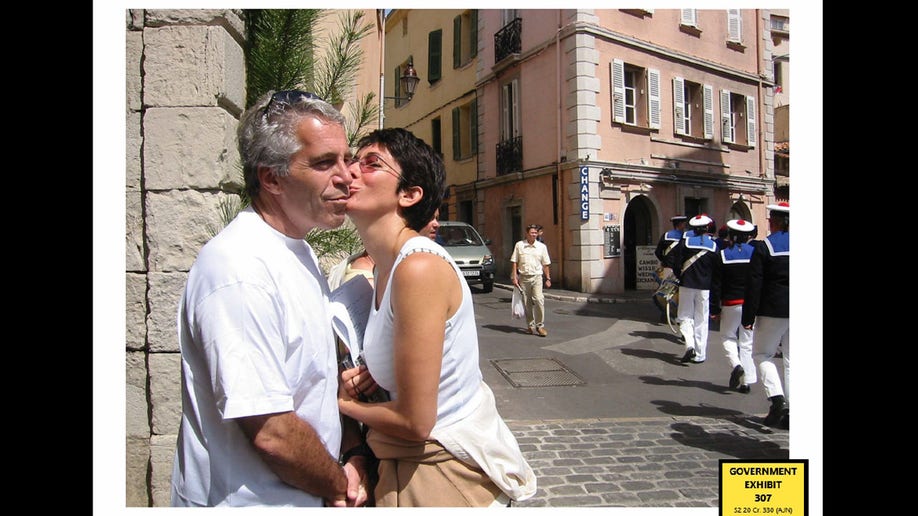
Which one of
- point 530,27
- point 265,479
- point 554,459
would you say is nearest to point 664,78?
point 530,27

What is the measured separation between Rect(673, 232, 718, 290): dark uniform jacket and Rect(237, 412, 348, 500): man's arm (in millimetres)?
7188

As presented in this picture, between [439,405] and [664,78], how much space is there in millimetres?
15641

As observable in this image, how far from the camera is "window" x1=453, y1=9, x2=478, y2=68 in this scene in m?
19.5

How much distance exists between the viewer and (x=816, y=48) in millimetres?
2402

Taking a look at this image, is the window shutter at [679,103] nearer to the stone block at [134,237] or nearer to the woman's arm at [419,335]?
the stone block at [134,237]

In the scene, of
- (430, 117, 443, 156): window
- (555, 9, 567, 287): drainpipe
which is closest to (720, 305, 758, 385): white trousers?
(555, 9, 567, 287): drainpipe

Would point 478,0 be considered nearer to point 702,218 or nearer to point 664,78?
point 702,218

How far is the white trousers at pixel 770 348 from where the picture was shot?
5141 millimetres

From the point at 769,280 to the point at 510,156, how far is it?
42.8 ft

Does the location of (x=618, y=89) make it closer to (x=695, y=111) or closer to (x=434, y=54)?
(x=695, y=111)

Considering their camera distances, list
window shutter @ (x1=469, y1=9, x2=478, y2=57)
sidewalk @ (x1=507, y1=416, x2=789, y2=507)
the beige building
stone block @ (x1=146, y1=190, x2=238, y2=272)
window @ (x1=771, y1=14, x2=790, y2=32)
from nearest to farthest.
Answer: stone block @ (x1=146, y1=190, x2=238, y2=272) < window @ (x1=771, y1=14, x2=790, y2=32) < sidewalk @ (x1=507, y1=416, x2=789, y2=507) < the beige building < window shutter @ (x1=469, y1=9, x2=478, y2=57)

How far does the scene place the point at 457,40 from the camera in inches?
798

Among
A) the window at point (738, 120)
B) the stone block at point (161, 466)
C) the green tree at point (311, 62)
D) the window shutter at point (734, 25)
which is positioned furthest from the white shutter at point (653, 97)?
the stone block at point (161, 466)

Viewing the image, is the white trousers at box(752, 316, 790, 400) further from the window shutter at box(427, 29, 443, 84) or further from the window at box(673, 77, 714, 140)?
the window shutter at box(427, 29, 443, 84)
